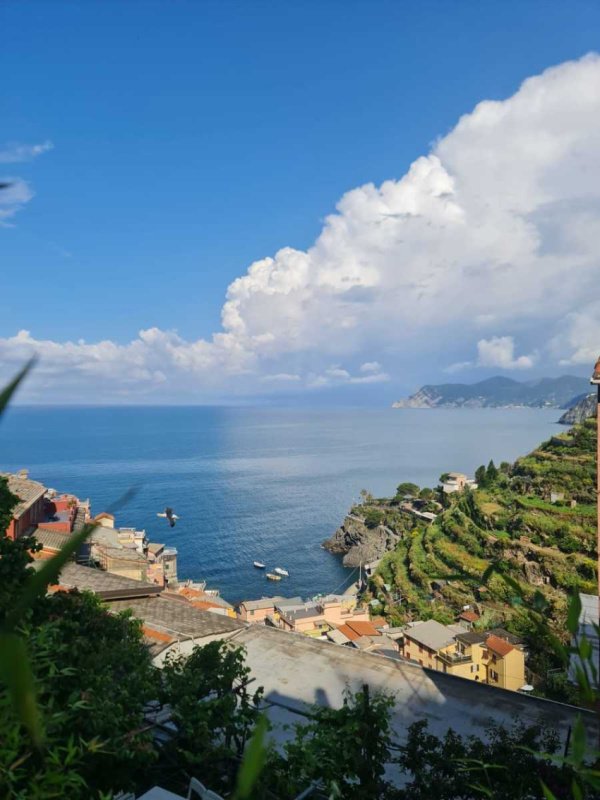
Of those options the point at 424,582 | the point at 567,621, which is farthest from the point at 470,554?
the point at 567,621

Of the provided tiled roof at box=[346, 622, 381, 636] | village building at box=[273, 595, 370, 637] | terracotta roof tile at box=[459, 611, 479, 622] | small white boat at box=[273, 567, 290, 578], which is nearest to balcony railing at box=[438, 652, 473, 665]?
tiled roof at box=[346, 622, 381, 636]

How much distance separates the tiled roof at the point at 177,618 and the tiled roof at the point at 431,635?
12.1m

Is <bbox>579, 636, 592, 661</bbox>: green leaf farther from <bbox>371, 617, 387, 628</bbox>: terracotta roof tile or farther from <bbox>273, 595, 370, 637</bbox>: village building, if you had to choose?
<bbox>371, 617, 387, 628</bbox>: terracotta roof tile

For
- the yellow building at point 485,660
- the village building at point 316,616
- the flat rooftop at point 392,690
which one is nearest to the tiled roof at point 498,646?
the yellow building at point 485,660

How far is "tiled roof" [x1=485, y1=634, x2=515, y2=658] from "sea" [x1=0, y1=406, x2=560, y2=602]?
1290 cm

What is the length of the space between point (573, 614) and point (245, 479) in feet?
247

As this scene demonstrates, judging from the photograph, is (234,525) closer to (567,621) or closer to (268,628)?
(268,628)

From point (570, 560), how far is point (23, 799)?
1046 inches

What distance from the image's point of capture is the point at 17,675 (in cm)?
38

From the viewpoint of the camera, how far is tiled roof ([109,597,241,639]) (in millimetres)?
9227

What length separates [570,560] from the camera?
83.0 feet

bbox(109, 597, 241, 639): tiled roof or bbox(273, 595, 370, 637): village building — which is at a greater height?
bbox(109, 597, 241, 639): tiled roof

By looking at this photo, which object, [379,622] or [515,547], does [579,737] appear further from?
[515,547]

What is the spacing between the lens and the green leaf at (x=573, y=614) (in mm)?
735
